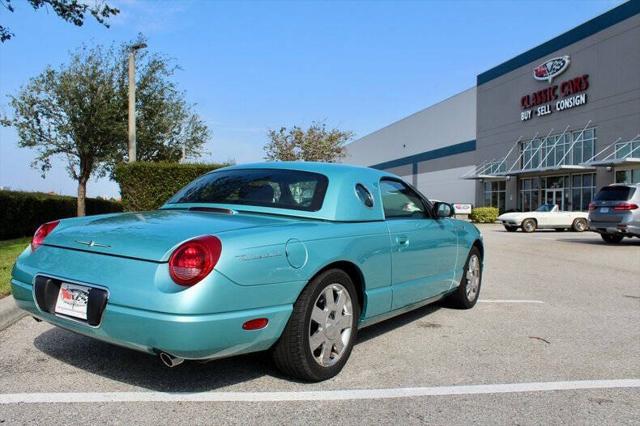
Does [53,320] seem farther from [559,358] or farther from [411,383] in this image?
[559,358]

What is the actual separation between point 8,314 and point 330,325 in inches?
129

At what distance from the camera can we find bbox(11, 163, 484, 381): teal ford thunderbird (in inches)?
118

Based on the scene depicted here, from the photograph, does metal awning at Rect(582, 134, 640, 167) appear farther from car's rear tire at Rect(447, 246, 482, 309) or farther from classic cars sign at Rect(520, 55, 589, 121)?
car's rear tire at Rect(447, 246, 482, 309)

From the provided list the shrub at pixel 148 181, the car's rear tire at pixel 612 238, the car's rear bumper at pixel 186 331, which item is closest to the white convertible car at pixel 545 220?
the car's rear tire at pixel 612 238

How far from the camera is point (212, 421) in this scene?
9.68ft

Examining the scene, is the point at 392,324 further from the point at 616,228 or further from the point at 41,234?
the point at 616,228

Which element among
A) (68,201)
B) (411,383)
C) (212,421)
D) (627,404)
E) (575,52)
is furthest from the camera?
(575,52)

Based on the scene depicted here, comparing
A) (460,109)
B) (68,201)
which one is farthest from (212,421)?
(460,109)

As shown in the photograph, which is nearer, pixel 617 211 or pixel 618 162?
pixel 617 211

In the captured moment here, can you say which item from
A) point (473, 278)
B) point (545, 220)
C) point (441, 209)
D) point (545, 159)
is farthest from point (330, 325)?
point (545, 159)

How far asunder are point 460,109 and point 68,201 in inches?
1503

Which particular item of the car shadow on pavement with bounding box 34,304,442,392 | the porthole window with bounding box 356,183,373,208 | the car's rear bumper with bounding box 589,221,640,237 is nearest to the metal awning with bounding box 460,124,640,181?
the car's rear bumper with bounding box 589,221,640,237

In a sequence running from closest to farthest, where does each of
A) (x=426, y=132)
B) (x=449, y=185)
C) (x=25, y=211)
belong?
1. (x=25, y=211)
2. (x=449, y=185)
3. (x=426, y=132)

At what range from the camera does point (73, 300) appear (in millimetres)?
3295
